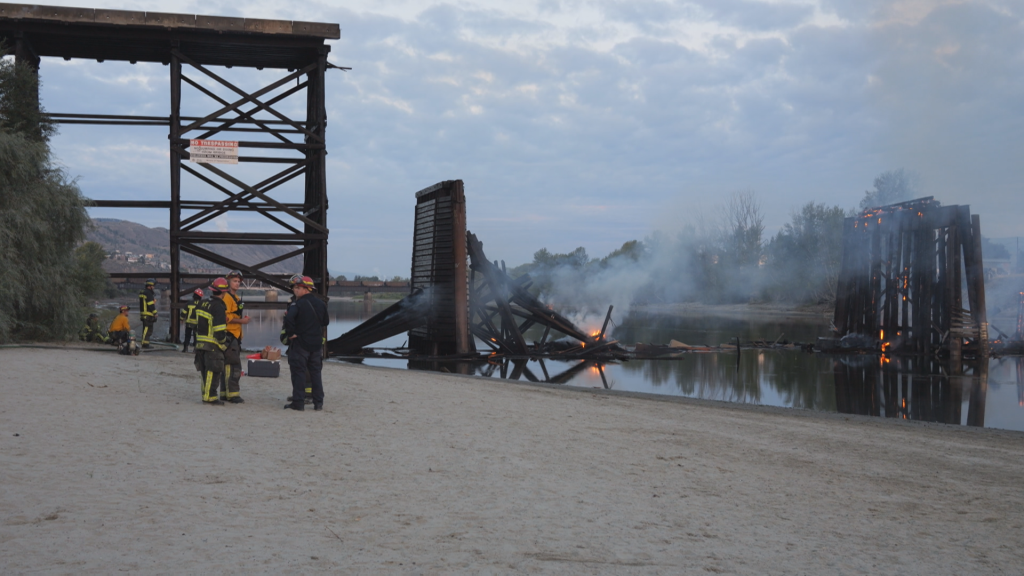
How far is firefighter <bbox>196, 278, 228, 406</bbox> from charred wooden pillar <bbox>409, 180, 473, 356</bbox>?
Result: 14.5 metres

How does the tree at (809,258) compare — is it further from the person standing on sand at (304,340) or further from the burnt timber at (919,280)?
the person standing on sand at (304,340)

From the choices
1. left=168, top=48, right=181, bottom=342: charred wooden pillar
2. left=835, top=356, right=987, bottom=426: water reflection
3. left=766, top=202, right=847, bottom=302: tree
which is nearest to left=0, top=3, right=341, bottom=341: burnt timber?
left=168, top=48, right=181, bottom=342: charred wooden pillar

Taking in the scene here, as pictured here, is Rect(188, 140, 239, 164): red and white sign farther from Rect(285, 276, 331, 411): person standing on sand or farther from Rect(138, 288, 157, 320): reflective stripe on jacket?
Rect(285, 276, 331, 411): person standing on sand

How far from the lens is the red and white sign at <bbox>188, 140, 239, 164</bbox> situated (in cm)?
1867

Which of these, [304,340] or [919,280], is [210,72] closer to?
[304,340]

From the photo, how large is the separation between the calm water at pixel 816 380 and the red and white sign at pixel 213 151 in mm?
9097

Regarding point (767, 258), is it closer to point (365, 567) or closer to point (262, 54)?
point (262, 54)

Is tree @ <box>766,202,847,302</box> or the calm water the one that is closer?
the calm water

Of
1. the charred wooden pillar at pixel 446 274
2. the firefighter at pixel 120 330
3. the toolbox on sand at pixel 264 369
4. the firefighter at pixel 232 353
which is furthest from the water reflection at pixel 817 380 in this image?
the firefighter at pixel 232 353

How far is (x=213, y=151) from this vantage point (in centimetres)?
1872

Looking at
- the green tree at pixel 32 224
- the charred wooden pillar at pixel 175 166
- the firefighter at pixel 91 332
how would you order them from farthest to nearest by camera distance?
the firefighter at pixel 91 332, the charred wooden pillar at pixel 175 166, the green tree at pixel 32 224

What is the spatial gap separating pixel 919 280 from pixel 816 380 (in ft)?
32.7

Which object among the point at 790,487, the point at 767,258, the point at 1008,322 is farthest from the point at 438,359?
the point at 767,258

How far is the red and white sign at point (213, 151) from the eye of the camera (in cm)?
1867
